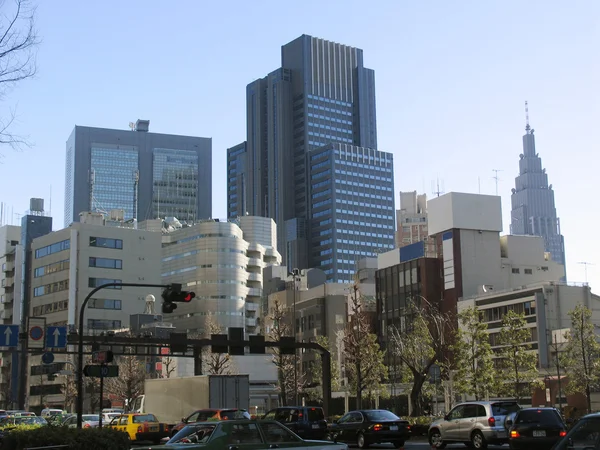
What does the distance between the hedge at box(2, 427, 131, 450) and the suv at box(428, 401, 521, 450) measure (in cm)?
1370

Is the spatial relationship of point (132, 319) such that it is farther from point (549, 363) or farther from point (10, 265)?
point (549, 363)

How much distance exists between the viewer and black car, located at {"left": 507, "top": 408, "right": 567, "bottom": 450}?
88.5ft

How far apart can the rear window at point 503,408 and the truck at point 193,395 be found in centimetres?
1709

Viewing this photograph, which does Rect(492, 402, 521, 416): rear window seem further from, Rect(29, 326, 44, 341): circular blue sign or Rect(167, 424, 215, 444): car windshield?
Rect(29, 326, 44, 341): circular blue sign

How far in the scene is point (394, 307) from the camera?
131875 mm

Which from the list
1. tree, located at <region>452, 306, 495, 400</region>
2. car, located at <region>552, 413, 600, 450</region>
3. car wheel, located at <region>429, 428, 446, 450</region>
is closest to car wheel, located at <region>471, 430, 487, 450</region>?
car wheel, located at <region>429, 428, 446, 450</region>

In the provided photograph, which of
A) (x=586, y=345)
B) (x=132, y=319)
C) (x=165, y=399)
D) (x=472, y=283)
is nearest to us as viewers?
(x=165, y=399)

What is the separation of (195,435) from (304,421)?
54.4 feet

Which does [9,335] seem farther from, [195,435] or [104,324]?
[104,324]

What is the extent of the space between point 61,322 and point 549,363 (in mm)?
73096

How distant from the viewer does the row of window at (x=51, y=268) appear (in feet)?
440

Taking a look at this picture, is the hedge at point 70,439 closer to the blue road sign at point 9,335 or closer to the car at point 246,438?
the car at point 246,438

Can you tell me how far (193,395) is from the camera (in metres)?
47.2

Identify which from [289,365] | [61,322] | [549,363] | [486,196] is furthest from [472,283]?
[61,322]
